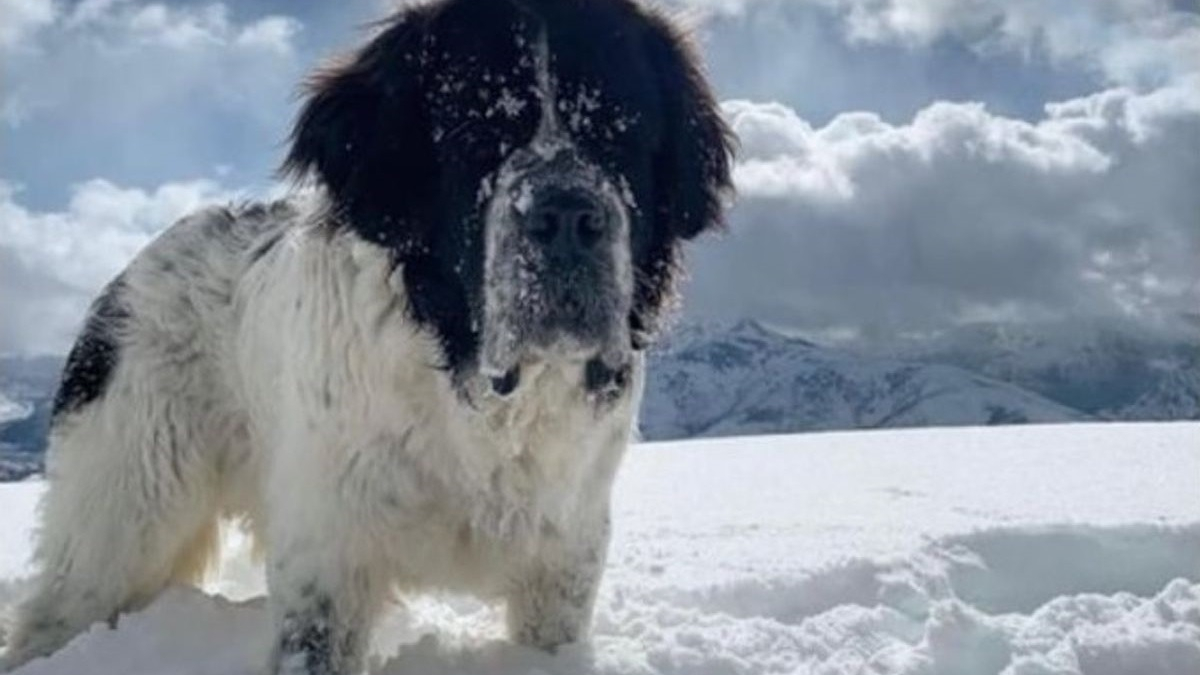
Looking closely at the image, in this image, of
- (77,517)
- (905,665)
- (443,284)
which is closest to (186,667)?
(77,517)

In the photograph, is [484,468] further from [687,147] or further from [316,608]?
[687,147]

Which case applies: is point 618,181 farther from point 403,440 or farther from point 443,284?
point 403,440

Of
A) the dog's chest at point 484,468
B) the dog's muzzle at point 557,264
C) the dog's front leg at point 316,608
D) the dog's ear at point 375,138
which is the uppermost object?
the dog's ear at point 375,138

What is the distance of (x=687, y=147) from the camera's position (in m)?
4.34

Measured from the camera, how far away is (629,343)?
384 centimetres

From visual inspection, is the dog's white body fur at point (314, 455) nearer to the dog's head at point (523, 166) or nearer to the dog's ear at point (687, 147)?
the dog's head at point (523, 166)

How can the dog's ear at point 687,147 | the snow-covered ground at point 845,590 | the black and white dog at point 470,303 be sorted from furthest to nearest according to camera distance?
the snow-covered ground at point 845,590 < the dog's ear at point 687,147 < the black and white dog at point 470,303

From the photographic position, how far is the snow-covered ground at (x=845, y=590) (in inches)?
175

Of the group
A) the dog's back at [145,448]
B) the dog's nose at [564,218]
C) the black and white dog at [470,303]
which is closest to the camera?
the dog's nose at [564,218]

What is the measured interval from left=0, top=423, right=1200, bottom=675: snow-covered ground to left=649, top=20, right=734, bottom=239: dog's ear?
1271mm

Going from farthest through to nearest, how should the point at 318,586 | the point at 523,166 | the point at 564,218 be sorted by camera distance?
the point at 318,586 → the point at 523,166 → the point at 564,218

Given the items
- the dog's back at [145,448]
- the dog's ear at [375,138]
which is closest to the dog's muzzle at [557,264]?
the dog's ear at [375,138]

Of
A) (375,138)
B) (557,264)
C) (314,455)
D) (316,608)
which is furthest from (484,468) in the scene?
(375,138)

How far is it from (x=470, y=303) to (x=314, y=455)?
0.63m
